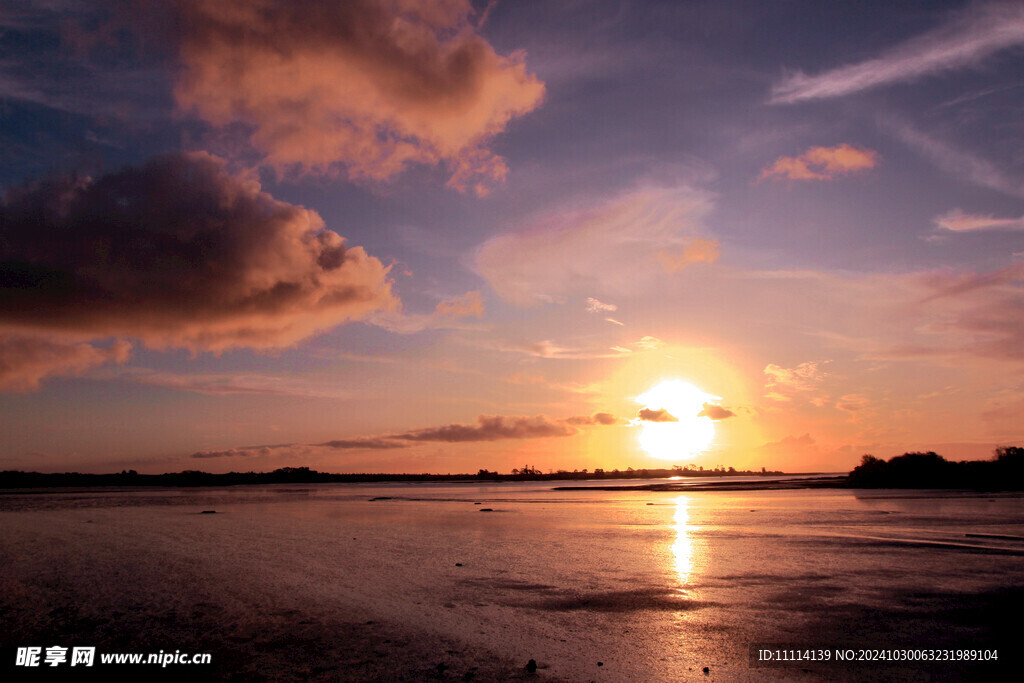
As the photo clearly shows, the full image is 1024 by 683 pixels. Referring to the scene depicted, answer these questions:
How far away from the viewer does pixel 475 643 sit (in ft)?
32.2

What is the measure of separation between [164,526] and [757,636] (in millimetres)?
29789

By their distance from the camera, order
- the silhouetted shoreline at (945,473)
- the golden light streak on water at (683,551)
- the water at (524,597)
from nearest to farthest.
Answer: the water at (524,597), the golden light streak on water at (683,551), the silhouetted shoreline at (945,473)

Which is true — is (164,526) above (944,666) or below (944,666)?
below

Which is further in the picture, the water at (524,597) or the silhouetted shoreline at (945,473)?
the silhouetted shoreline at (945,473)

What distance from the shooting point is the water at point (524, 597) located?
9.11 meters

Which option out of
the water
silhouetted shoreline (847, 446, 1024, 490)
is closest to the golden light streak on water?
the water

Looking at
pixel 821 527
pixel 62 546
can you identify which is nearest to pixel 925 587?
pixel 821 527

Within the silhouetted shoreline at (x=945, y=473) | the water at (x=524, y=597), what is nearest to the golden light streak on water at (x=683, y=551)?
the water at (x=524, y=597)

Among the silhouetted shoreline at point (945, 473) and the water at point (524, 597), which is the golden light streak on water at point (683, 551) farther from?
the silhouetted shoreline at point (945, 473)

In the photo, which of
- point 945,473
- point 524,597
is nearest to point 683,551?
point 524,597

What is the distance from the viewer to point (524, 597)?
Result: 13.2 meters

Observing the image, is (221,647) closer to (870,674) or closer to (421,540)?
(870,674)

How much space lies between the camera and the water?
911 centimetres

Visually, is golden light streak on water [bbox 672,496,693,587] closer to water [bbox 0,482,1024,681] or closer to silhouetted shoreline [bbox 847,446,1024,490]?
water [bbox 0,482,1024,681]
